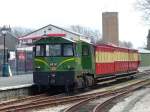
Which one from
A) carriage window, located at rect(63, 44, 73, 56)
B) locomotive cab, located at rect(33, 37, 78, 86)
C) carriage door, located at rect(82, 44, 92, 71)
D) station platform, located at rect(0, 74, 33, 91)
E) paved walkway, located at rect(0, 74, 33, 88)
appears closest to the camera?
station platform, located at rect(0, 74, 33, 91)

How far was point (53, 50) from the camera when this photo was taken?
26578 mm

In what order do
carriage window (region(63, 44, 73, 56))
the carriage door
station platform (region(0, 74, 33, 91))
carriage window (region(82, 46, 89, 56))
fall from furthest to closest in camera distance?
the carriage door, carriage window (region(82, 46, 89, 56)), carriage window (region(63, 44, 73, 56)), station platform (region(0, 74, 33, 91))

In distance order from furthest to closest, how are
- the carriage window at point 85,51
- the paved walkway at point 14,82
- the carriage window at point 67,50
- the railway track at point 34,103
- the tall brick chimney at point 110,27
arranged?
1. the tall brick chimney at point 110,27
2. the carriage window at point 85,51
3. the paved walkway at point 14,82
4. the carriage window at point 67,50
5. the railway track at point 34,103

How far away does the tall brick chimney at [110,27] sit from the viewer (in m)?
105

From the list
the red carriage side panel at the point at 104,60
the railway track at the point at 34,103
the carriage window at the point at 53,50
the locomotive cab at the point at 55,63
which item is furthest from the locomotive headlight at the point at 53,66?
the red carriage side panel at the point at 104,60

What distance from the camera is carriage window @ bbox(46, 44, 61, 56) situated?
26362 millimetres

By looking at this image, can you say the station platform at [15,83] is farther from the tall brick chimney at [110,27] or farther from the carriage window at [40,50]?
the tall brick chimney at [110,27]

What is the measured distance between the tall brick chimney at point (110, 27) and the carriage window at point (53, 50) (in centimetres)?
7807

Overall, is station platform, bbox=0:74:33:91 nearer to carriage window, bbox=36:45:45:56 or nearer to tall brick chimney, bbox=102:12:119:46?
carriage window, bbox=36:45:45:56

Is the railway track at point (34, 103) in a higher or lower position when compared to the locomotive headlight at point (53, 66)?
lower

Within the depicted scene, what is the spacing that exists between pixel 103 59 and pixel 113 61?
3845 millimetres

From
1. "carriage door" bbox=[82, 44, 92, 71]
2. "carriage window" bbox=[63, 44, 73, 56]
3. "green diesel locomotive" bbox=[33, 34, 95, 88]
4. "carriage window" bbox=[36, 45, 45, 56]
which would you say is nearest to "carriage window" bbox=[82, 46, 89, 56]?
"carriage door" bbox=[82, 44, 92, 71]

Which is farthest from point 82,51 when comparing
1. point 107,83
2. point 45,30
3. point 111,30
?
point 111,30

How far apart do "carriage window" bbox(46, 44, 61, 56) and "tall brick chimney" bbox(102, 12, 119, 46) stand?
78070mm
